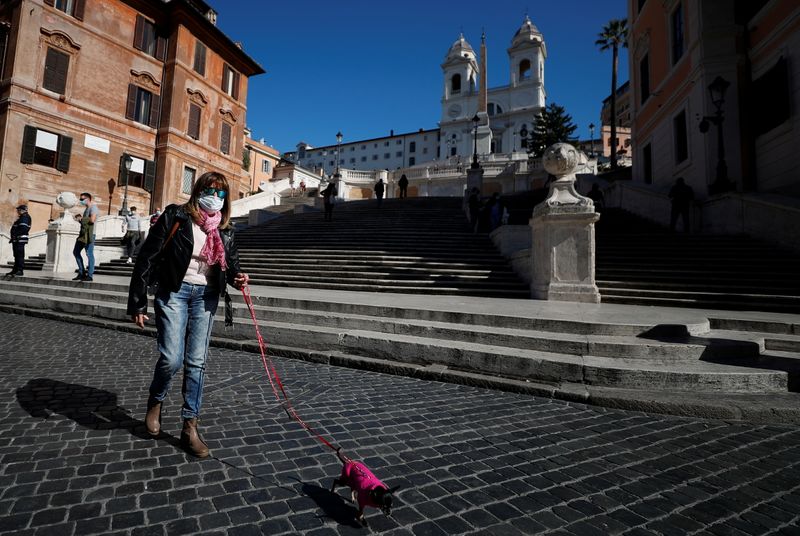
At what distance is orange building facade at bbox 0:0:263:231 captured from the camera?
18.6m

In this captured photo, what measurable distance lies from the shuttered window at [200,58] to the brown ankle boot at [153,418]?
2936 cm

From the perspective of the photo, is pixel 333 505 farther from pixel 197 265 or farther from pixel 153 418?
pixel 197 265

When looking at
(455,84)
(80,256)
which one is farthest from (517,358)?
(455,84)

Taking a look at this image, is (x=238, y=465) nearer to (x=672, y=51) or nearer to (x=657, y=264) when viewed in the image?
(x=657, y=264)

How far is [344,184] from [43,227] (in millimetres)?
21802

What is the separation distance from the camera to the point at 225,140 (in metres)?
28.6

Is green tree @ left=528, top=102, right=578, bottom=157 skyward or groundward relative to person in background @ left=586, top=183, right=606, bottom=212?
skyward

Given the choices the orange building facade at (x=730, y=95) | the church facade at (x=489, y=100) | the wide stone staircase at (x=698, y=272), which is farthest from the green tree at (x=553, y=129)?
the wide stone staircase at (x=698, y=272)

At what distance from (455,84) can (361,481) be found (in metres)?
78.9

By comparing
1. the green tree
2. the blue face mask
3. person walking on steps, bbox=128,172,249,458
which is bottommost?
person walking on steps, bbox=128,172,249,458

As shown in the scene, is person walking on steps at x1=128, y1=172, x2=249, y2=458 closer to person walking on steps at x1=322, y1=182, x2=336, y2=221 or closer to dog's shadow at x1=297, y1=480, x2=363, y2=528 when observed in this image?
dog's shadow at x1=297, y1=480, x2=363, y2=528

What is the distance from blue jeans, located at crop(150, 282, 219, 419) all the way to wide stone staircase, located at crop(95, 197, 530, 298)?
6.91m

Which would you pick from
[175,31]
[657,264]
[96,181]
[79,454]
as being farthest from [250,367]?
[175,31]

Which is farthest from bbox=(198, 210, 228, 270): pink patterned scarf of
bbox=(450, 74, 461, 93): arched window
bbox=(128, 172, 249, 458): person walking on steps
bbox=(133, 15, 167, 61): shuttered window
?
bbox=(450, 74, 461, 93): arched window
